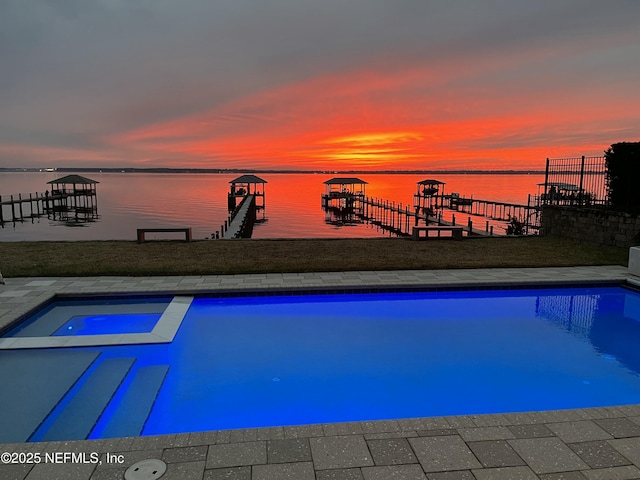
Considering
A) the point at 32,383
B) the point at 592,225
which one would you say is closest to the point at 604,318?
the point at 592,225

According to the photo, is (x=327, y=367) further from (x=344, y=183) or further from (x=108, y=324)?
(x=344, y=183)

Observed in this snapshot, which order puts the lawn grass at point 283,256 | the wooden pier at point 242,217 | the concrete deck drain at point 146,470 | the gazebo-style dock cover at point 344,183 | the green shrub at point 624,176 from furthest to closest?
the gazebo-style dock cover at point 344,183
the wooden pier at point 242,217
the green shrub at point 624,176
the lawn grass at point 283,256
the concrete deck drain at point 146,470

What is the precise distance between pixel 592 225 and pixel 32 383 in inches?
589

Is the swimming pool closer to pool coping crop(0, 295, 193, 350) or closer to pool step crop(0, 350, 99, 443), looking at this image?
pool step crop(0, 350, 99, 443)

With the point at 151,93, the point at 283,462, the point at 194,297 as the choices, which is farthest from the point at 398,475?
the point at 151,93

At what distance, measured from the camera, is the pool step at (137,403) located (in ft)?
13.0

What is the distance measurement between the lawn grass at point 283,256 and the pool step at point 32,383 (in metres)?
3.91

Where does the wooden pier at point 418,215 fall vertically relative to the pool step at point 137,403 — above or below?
below

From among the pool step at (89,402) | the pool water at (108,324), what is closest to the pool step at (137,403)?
the pool step at (89,402)

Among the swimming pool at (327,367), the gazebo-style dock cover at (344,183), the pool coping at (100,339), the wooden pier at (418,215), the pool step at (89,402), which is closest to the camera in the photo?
the pool step at (89,402)

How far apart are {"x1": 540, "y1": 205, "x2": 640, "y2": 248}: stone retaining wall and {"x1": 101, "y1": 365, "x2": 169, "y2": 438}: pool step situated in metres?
12.9

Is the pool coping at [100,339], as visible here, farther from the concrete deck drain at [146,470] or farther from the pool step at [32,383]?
the concrete deck drain at [146,470]

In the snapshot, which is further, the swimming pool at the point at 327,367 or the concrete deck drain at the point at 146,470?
the swimming pool at the point at 327,367

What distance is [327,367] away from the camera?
18.7 ft
